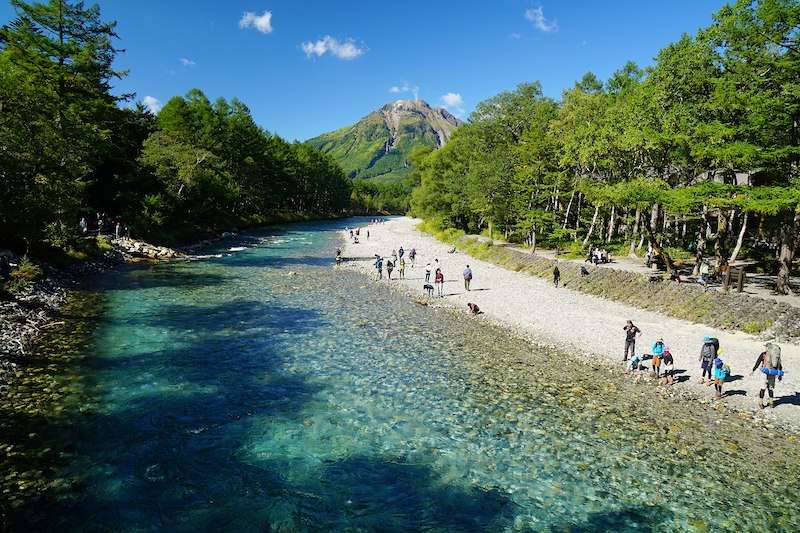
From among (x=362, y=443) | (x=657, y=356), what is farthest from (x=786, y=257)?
(x=362, y=443)

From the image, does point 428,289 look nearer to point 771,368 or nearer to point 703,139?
point 703,139

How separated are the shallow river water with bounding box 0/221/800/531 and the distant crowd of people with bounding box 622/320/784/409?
4.67 ft

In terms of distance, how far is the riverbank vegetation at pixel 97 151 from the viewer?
1048 inches

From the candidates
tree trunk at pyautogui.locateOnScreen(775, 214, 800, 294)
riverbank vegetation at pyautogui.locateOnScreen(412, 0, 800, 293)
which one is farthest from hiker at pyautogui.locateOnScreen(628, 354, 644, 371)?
tree trunk at pyautogui.locateOnScreen(775, 214, 800, 294)

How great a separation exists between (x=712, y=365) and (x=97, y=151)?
47590mm

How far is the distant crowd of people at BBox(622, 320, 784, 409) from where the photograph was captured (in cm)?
1550

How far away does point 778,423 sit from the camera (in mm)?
14859

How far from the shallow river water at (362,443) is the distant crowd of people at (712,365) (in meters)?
1.42

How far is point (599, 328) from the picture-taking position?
25547mm

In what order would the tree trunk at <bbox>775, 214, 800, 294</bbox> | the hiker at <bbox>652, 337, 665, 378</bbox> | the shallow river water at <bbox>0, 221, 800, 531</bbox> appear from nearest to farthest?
the shallow river water at <bbox>0, 221, 800, 531</bbox> < the hiker at <bbox>652, 337, 665, 378</bbox> < the tree trunk at <bbox>775, 214, 800, 294</bbox>

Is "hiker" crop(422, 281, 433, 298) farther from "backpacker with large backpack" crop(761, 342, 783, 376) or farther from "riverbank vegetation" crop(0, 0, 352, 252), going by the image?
"riverbank vegetation" crop(0, 0, 352, 252)

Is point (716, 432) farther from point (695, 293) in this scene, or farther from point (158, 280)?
point (158, 280)

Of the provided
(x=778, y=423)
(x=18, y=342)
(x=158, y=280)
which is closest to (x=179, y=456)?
(x=18, y=342)

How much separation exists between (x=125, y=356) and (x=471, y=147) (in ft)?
204
